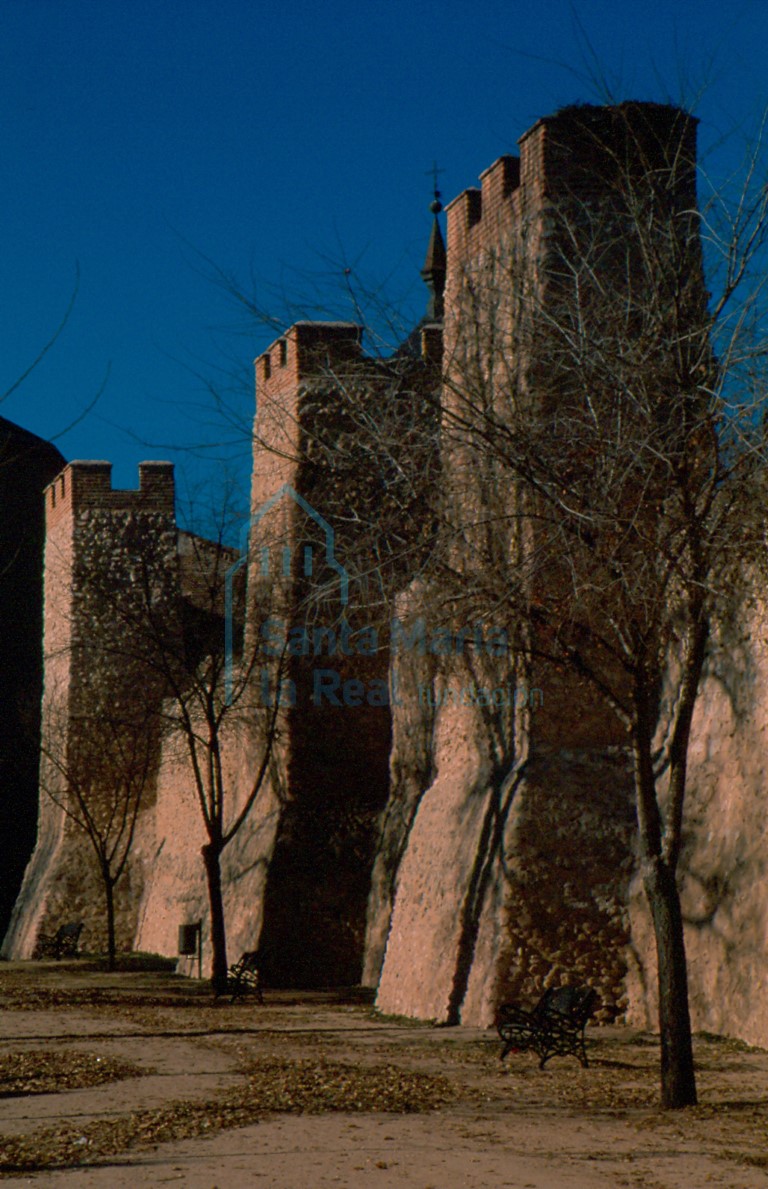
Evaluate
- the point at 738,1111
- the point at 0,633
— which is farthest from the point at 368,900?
the point at 0,633

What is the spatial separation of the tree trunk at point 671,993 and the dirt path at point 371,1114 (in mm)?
182

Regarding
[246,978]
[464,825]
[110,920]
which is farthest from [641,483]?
[110,920]

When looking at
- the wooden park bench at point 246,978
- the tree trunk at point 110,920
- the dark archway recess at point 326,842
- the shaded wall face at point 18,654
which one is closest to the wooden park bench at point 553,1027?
the wooden park bench at point 246,978

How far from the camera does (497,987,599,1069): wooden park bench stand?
34.0ft

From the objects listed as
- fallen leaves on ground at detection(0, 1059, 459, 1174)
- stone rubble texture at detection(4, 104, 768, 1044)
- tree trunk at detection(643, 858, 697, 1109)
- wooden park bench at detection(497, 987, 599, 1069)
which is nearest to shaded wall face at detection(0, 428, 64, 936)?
stone rubble texture at detection(4, 104, 768, 1044)

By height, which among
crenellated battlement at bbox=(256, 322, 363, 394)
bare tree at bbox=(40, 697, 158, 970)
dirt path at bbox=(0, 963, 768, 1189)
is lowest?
dirt path at bbox=(0, 963, 768, 1189)

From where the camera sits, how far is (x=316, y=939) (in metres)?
17.8

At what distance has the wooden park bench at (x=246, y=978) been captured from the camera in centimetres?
1614

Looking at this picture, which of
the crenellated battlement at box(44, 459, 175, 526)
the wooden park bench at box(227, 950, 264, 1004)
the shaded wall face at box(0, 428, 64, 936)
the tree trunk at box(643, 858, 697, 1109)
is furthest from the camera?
the shaded wall face at box(0, 428, 64, 936)

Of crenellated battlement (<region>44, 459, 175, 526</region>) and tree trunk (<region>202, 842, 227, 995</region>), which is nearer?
tree trunk (<region>202, 842, 227, 995</region>)

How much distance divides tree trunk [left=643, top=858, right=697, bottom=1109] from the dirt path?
7.2 inches

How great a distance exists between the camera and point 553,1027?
10.5 metres

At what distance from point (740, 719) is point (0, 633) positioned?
2354cm

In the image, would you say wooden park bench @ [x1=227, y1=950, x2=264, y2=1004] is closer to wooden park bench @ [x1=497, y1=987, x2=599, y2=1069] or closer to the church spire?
wooden park bench @ [x1=497, y1=987, x2=599, y2=1069]
